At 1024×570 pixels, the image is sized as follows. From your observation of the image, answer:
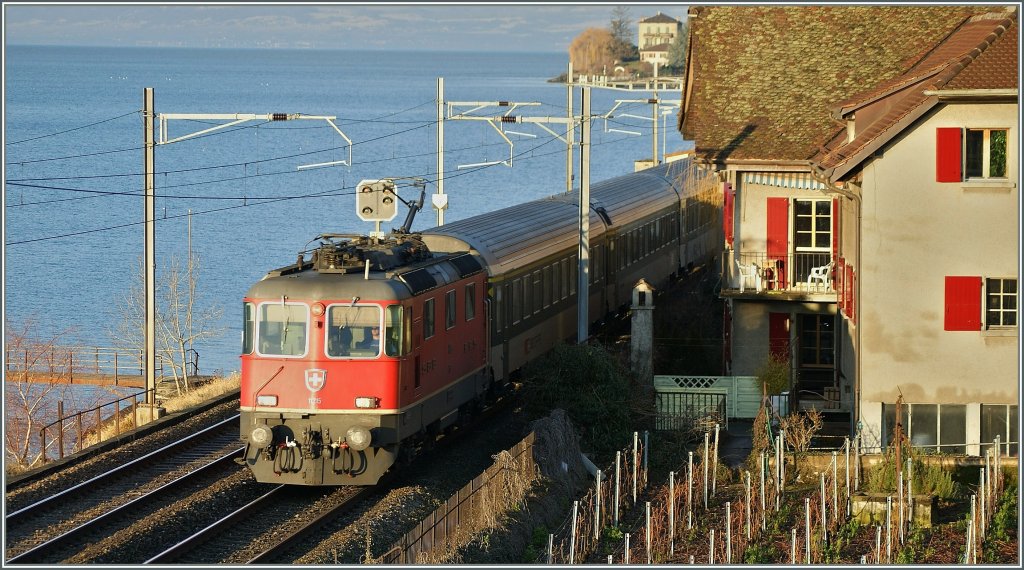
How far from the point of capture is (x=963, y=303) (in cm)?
2281

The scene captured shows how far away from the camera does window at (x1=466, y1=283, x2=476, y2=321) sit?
23828mm

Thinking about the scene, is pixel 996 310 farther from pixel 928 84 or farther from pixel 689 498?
pixel 689 498

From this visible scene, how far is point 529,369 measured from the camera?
2647 centimetres

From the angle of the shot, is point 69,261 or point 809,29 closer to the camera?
point 809,29

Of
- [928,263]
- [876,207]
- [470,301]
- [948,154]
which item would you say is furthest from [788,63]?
[470,301]

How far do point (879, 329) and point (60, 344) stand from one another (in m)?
34.8

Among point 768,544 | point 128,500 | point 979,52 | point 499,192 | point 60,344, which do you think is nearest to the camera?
point 768,544

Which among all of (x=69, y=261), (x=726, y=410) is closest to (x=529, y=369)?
(x=726, y=410)

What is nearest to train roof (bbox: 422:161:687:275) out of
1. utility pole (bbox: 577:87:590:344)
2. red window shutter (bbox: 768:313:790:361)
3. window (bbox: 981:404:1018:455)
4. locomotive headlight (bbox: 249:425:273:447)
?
utility pole (bbox: 577:87:590:344)

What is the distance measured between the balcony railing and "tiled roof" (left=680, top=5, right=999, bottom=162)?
82.6 inches

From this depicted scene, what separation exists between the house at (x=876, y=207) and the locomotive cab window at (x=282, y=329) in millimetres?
8428

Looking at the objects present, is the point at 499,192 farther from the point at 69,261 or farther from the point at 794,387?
the point at 794,387

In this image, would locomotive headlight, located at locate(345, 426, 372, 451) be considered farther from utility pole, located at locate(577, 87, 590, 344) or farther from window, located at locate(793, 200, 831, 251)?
window, located at locate(793, 200, 831, 251)

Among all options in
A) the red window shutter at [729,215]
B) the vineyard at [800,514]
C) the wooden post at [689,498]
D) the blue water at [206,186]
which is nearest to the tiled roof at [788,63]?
the red window shutter at [729,215]
